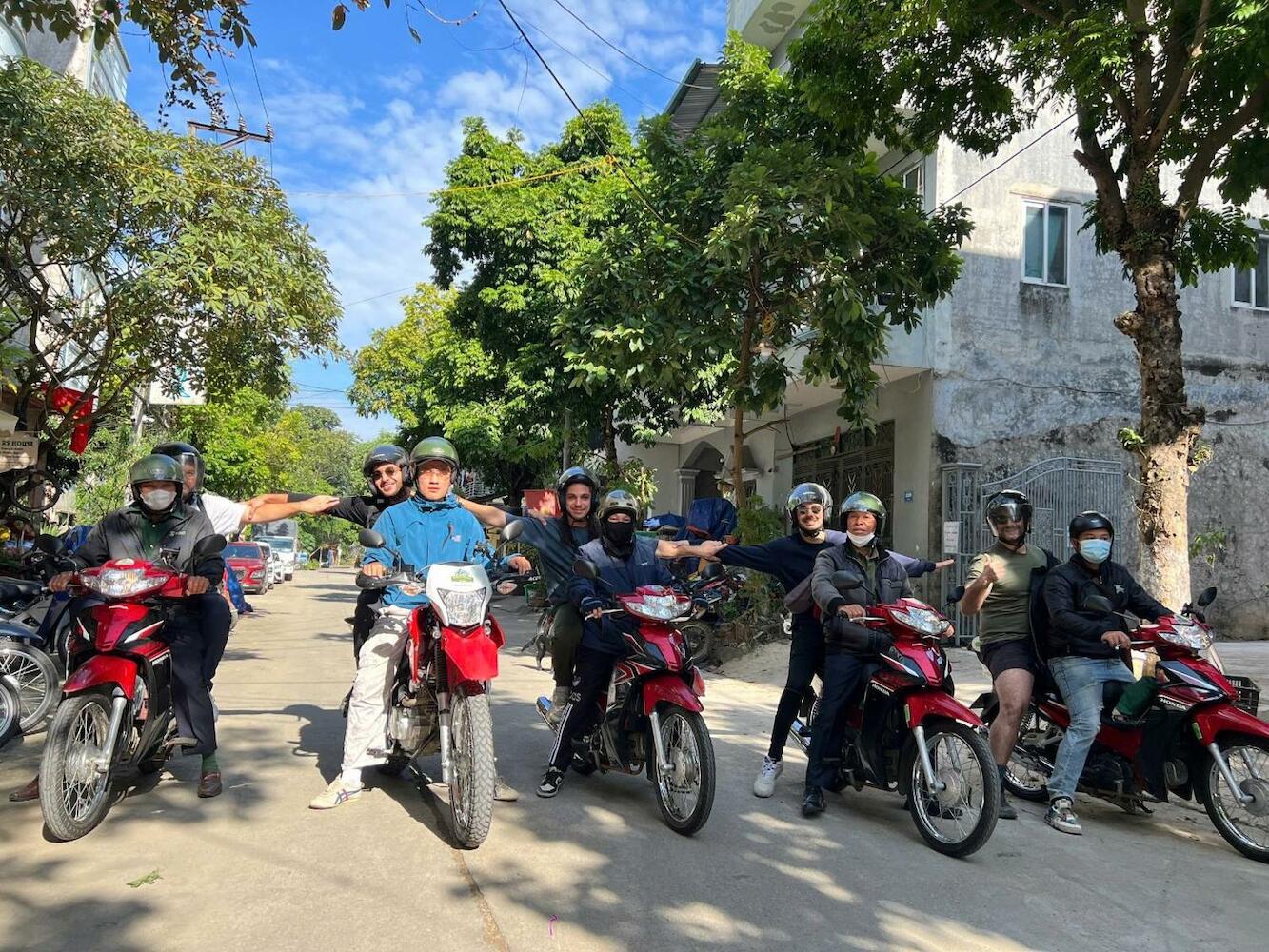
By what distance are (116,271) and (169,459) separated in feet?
24.4

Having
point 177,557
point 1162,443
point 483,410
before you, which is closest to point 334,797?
point 177,557

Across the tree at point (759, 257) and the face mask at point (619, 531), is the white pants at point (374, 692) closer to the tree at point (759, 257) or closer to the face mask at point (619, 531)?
the face mask at point (619, 531)

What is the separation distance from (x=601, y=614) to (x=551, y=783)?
999 mm

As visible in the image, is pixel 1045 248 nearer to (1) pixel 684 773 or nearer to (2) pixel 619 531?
(2) pixel 619 531

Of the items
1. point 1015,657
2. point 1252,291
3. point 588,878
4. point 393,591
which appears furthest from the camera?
point 1252,291

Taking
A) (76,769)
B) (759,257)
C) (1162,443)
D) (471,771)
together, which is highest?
(759,257)

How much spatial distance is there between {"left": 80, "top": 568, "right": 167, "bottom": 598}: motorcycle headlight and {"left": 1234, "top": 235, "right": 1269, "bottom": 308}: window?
50.4 ft

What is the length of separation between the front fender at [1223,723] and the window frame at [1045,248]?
32.9ft

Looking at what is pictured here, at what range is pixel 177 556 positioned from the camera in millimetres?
4605

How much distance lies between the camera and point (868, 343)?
10.0 meters

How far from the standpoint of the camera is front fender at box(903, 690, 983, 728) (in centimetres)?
423

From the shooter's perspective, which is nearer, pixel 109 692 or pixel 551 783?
Result: pixel 109 692

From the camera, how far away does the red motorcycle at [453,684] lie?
3947 millimetres

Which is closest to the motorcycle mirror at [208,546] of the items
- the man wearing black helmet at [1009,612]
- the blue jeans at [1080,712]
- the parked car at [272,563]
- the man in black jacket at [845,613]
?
the man in black jacket at [845,613]
